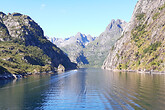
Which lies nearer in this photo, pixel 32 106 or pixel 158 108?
pixel 158 108

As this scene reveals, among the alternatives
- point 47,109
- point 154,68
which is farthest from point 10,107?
point 154,68

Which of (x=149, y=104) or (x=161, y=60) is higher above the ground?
(x=161, y=60)

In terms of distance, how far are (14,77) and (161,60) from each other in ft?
552

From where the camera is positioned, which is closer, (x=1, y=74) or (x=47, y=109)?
(x=47, y=109)

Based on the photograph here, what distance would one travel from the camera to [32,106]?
151 ft

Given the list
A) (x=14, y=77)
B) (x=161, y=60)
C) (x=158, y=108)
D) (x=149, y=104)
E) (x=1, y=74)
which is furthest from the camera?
(x=161, y=60)

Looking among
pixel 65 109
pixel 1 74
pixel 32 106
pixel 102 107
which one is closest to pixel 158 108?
pixel 102 107

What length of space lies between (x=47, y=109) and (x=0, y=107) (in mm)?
14259

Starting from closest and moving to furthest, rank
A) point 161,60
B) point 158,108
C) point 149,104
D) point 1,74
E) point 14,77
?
1. point 158,108
2. point 149,104
3. point 1,74
4. point 14,77
5. point 161,60

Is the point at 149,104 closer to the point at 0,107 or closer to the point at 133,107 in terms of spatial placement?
the point at 133,107

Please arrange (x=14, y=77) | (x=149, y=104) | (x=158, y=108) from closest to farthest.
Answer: (x=158, y=108)
(x=149, y=104)
(x=14, y=77)

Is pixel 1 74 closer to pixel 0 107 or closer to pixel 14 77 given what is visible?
pixel 14 77

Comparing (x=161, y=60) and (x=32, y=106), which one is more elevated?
(x=161, y=60)

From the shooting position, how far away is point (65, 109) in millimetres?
41875
